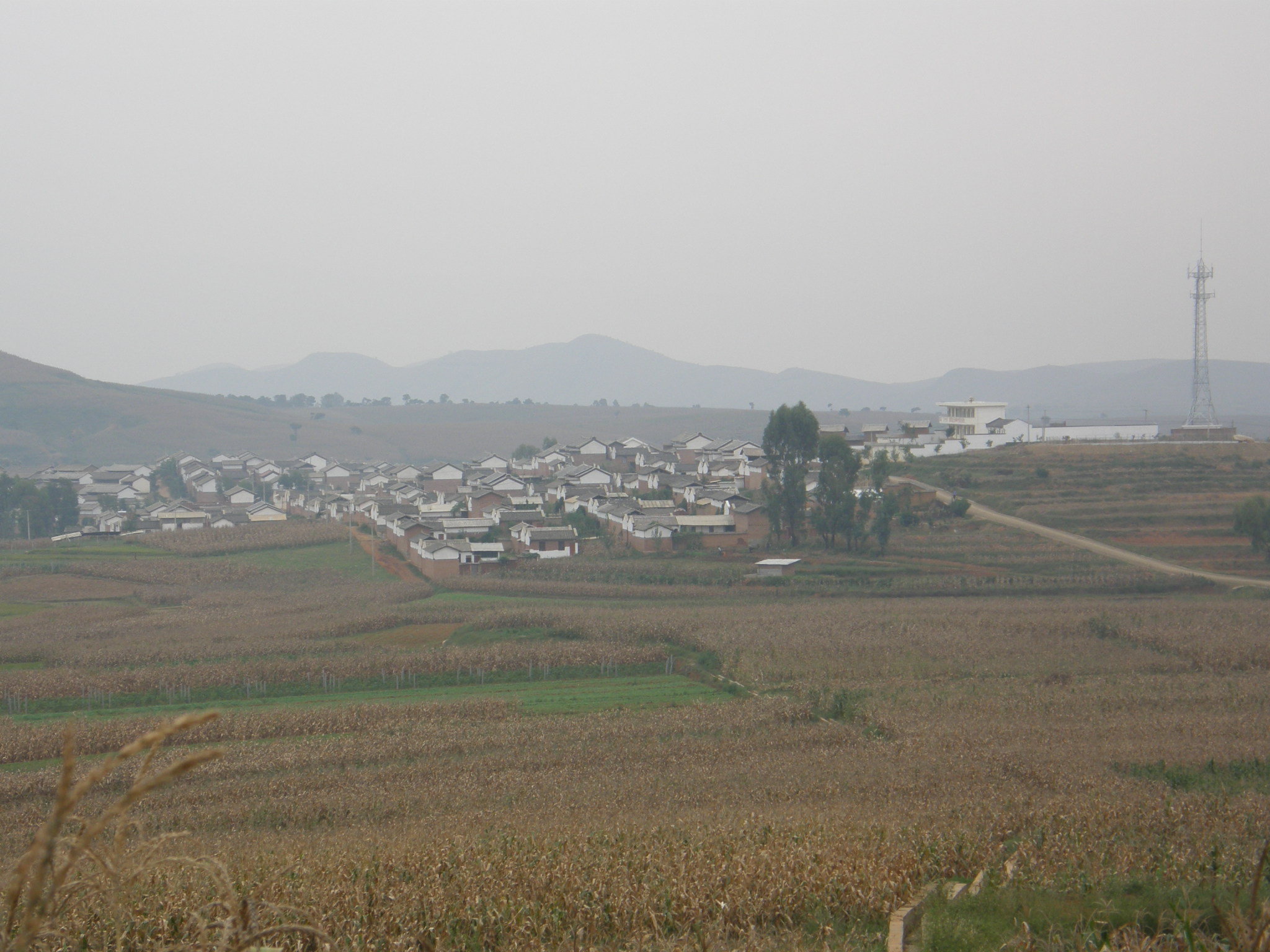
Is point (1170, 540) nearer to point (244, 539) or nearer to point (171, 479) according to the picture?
point (244, 539)

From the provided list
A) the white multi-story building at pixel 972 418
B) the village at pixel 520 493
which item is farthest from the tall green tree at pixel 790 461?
the white multi-story building at pixel 972 418

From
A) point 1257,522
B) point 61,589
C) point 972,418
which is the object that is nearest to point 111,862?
point 61,589

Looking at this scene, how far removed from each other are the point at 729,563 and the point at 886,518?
22.1ft

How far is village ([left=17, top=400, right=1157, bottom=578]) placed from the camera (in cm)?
4284

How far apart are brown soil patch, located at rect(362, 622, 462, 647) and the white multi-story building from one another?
37729mm

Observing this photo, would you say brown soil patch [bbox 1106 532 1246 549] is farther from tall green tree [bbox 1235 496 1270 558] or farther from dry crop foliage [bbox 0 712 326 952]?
dry crop foliage [bbox 0 712 326 952]

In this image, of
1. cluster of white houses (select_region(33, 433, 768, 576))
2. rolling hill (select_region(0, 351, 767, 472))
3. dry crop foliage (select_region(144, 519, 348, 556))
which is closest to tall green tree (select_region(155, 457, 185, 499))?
cluster of white houses (select_region(33, 433, 768, 576))

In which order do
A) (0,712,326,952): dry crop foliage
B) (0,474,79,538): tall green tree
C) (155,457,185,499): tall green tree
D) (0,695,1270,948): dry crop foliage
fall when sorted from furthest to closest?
(155,457,185,499): tall green tree < (0,474,79,538): tall green tree < (0,695,1270,948): dry crop foliage < (0,712,326,952): dry crop foliage

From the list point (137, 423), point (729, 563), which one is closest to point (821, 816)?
point (729, 563)

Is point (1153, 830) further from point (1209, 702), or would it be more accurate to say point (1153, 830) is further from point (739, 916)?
point (1209, 702)

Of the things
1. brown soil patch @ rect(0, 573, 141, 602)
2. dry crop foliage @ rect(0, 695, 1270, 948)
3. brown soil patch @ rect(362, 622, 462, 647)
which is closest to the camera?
dry crop foliage @ rect(0, 695, 1270, 948)

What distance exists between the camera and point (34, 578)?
124ft

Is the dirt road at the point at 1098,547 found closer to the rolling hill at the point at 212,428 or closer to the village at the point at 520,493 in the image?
the village at the point at 520,493

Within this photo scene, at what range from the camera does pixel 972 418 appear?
2338 inches
